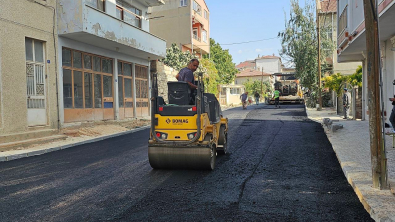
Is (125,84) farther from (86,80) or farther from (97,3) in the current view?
(97,3)

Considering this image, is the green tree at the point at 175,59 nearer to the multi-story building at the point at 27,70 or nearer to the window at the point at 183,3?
the window at the point at 183,3

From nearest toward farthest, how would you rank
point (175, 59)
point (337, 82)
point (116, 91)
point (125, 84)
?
1. point (116, 91)
2. point (125, 84)
3. point (337, 82)
4. point (175, 59)

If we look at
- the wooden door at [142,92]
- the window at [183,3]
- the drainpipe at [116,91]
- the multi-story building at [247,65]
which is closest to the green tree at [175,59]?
the window at [183,3]

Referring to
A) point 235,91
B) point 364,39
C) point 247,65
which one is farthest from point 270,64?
point 364,39

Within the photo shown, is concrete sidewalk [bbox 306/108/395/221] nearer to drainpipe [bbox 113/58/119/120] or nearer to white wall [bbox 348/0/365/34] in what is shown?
white wall [bbox 348/0/365/34]

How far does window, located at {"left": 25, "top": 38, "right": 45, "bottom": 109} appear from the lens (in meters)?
13.1

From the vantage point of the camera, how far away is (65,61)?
15461 millimetres

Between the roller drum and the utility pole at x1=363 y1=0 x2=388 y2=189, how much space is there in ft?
9.39

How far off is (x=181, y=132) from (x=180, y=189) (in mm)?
1332

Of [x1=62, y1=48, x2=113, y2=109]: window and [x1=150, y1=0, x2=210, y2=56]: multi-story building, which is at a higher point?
[x1=150, y1=0, x2=210, y2=56]: multi-story building

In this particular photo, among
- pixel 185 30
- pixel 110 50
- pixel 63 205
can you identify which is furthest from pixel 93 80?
pixel 185 30

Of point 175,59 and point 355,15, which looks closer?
point 355,15

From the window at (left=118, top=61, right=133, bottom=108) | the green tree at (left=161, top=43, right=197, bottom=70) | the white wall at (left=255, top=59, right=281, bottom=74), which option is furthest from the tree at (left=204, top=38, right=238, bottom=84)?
the white wall at (left=255, top=59, right=281, bottom=74)

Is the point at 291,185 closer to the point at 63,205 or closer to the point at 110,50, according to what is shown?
the point at 63,205
